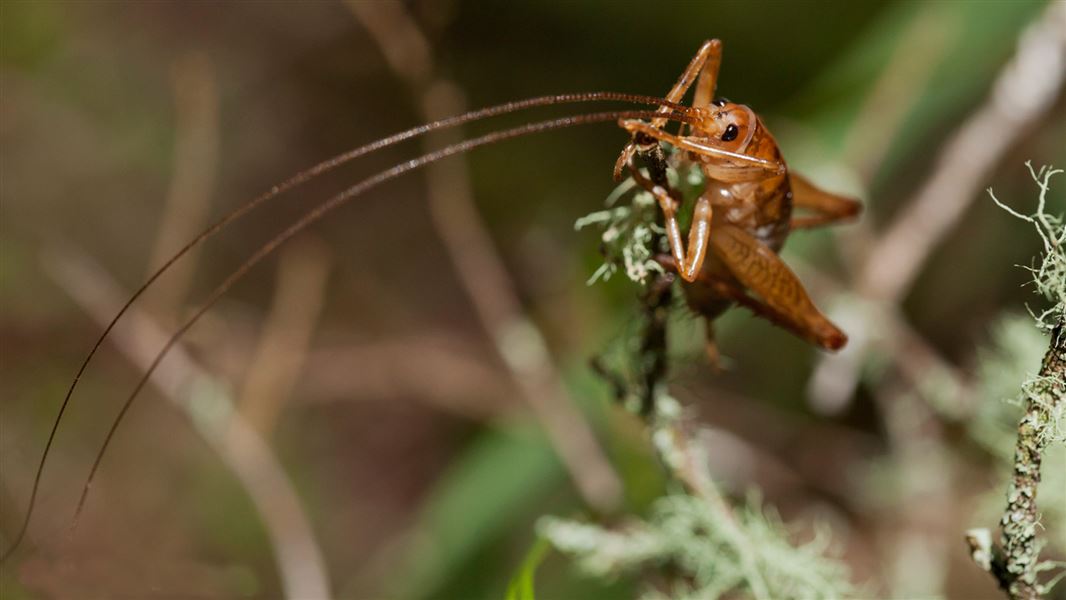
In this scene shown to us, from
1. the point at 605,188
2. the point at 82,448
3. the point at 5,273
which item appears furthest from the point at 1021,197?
the point at 5,273

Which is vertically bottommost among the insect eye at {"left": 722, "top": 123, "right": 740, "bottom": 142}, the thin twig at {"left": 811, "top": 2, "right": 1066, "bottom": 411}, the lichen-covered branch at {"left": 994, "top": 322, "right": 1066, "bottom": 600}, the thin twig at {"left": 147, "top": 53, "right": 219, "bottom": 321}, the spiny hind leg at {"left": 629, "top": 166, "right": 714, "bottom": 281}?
the lichen-covered branch at {"left": 994, "top": 322, "right": 1066, "bottom": 600}

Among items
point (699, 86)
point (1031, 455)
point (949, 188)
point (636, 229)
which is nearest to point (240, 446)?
point (636, 229)

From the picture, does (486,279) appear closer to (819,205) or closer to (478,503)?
(478,503)

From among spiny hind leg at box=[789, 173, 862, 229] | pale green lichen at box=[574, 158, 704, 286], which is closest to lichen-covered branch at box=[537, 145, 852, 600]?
pale green lichen at box=[574, 158, 704, 286]

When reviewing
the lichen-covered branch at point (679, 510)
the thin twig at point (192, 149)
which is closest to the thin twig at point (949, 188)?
the lichen-covered branch at point (679, 510)

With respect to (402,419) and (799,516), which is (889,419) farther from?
(402,419)

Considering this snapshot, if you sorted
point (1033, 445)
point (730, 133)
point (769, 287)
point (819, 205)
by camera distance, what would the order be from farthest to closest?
point (819, 205), point (769, 287), point (730, 133), point (1033, 445)

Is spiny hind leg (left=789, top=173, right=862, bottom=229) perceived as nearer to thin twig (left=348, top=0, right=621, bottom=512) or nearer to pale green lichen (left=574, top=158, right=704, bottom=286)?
pale green lichen (left=574, top=158, right=704, bottom=286)
